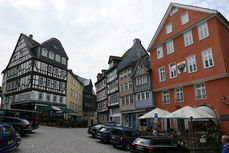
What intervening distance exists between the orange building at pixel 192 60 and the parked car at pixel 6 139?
16.5 meters

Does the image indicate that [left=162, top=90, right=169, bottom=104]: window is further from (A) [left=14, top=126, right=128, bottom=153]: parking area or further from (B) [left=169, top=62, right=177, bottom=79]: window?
(A) [left=14, top=126, right=128, bottom=153]: parking area

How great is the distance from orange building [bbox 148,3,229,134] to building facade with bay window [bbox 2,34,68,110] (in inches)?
923

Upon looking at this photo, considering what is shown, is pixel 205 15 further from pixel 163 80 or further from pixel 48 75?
pixel 48 75

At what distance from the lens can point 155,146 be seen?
29.3ft

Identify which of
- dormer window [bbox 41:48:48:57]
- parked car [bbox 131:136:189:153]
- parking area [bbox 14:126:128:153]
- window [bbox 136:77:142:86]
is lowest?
parking area [bbox 14:126:128:153]

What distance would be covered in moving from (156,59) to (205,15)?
8.31m

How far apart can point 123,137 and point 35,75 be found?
28.1m

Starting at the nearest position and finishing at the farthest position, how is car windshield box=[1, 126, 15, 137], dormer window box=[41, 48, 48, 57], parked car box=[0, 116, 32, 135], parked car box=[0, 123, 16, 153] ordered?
parked car box=[0, 123, 16, 153]
car windshield box=[1, 126, 15, 137]
parked car box=[0, 116, 32, 135]
dormer window box=[41, 48, 48, 57]

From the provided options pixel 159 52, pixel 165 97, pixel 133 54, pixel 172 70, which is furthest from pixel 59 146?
pixel 133 54

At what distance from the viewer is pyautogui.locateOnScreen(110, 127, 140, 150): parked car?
45.4 feet

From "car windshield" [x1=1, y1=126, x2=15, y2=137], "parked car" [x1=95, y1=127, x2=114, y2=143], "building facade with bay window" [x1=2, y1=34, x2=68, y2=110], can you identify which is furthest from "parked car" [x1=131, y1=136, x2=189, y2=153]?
"building facade with bay window" [x1=2, y1=34, x2=68, y2=110]

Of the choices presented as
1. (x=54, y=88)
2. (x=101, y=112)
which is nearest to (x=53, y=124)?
(x=54, y=88)

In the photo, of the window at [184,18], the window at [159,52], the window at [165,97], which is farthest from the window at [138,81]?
the window at [184,18]

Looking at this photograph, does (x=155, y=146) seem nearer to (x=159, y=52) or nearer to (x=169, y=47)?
(x=169, y=47)
